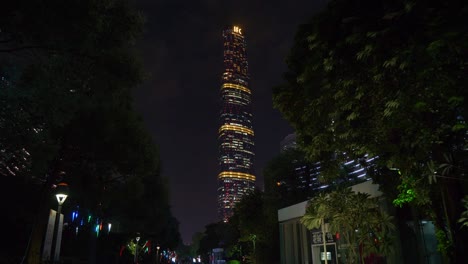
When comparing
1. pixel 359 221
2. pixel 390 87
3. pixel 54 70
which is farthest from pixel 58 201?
pixel 390 87

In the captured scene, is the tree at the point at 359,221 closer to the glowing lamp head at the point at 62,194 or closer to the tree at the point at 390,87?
the tree at the point at 390,87

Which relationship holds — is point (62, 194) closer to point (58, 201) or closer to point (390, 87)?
point (58, 201)

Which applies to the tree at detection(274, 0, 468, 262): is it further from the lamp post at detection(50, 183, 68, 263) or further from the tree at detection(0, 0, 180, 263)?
the lamp post at detection(50, 183, 68, 263)

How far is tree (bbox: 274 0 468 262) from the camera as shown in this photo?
16.6 feet

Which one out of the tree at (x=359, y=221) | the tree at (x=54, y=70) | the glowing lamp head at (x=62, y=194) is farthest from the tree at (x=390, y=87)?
the glowing lamp head at (x=62, y=194)

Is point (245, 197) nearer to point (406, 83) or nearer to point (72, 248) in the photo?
point (72, 248)

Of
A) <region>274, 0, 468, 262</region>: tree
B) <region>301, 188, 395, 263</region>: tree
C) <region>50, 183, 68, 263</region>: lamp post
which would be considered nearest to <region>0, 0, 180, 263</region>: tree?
<region>50, 183, 68, 263</region>: lamp post

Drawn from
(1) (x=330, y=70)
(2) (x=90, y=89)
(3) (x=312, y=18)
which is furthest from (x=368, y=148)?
(2) (x=90, y=89)

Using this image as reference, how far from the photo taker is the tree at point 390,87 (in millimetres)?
5047

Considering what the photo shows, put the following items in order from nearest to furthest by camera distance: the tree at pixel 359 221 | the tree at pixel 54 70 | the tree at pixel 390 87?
1. the tree at pixel 390 87
2. the tree at pixel 54 70
3. the tree at pixel 359 221

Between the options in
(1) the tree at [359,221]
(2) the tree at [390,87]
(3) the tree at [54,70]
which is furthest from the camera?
(1) the tree at [359,221]

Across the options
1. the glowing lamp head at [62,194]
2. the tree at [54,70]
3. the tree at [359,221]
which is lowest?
the tree at [359,221]

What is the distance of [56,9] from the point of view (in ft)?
25.7

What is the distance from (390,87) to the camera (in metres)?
6.31
